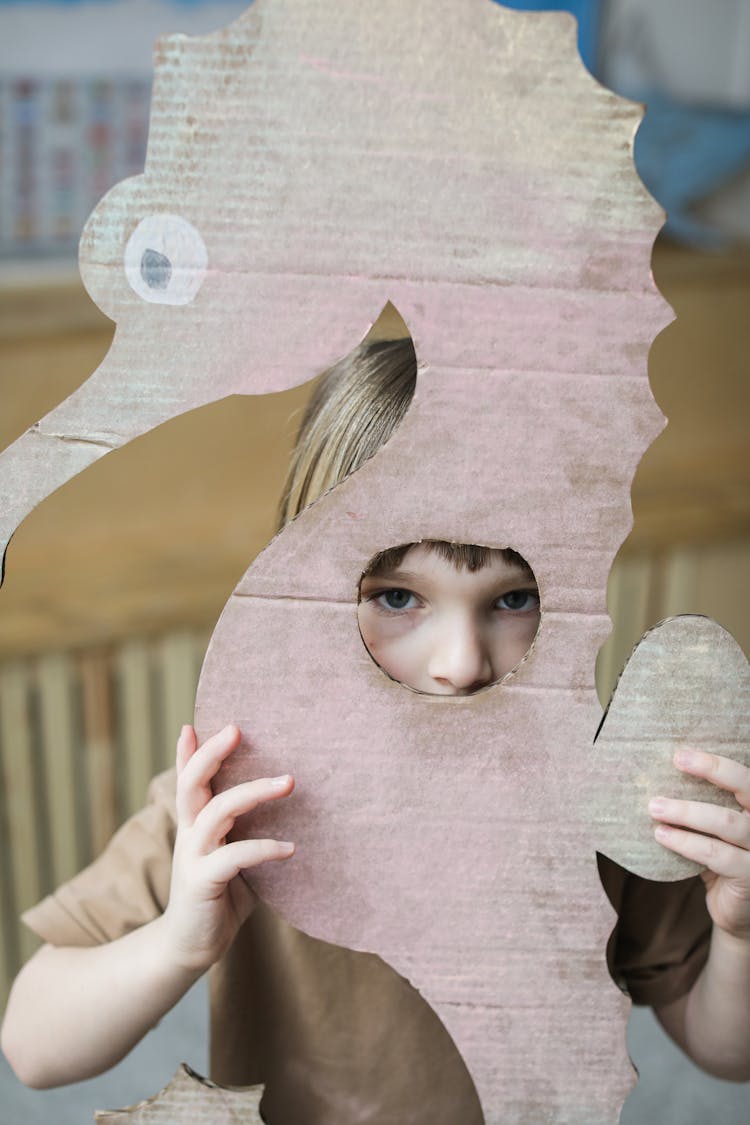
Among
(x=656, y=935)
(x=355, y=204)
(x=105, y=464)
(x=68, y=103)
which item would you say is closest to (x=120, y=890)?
(x=656, y=935)

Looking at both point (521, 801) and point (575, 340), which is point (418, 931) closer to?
point (521, 801)

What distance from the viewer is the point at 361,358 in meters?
0.72

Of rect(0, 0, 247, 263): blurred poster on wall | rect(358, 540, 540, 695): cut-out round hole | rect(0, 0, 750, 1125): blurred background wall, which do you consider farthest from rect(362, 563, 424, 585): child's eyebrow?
rect(0, 0, 247, 263): blurred poster on wall

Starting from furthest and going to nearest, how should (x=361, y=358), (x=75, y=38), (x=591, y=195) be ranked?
1. (x=75, y=38)
2. (x=361, y=358)
3. (x=591, y=195)

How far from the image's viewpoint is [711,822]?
513 millimetres

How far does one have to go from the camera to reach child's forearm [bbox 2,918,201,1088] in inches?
23.2

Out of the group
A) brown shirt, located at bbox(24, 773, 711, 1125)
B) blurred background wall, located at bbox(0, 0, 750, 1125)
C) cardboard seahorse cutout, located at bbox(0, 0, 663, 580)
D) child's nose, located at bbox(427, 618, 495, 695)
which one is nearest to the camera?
cardboard seahorse cutout, located at bbox(0, 0, 663, 580)

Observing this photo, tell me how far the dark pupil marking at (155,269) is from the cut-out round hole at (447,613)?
168 mm

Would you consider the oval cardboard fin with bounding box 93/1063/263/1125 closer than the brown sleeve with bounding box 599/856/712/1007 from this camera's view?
Yes

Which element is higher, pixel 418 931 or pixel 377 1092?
pixel 418 931

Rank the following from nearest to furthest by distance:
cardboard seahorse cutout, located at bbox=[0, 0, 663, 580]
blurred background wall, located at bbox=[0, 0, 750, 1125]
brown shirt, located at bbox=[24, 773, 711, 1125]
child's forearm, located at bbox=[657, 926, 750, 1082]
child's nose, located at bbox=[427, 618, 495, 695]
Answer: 1. cardboard seahorse cutout, located at bbox=[0, 0, 663, 580]
2. child's nose, located at bbox=[427, 618, 495, 695]
3. child's forearm, located at bbox=[657, 926, 750, 1082]
4. brown shirt, located at bbox=[24, 773, 711, 1125]
5. blurred background wall, located at bbox=[0, 0, 750, 1125]

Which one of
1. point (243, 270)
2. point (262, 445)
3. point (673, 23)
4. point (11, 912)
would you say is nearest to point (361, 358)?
point (243, 270)

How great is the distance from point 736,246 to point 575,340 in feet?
4.31

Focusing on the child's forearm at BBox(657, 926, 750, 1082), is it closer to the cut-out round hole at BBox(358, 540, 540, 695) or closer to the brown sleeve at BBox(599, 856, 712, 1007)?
the brown sleeve at BBox(599, 856, 712, 1007)
